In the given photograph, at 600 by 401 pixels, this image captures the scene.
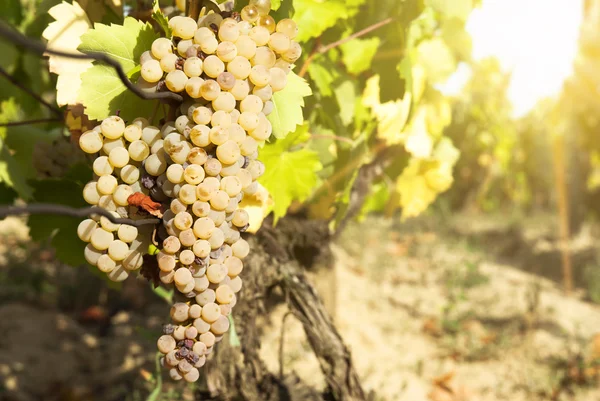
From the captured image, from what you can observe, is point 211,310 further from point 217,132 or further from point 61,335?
point 61,335

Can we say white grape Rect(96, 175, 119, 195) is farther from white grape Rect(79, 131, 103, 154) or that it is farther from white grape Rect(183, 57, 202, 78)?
white grape Rect(183, 57, 202, 78)

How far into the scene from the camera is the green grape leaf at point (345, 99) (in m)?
1.73

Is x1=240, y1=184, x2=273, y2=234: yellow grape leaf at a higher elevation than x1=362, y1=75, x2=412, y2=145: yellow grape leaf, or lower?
lower

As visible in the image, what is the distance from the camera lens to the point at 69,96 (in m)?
1.16

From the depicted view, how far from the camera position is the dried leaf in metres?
1.02

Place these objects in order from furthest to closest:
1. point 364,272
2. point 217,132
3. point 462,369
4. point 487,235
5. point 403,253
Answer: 1. point 487,235
2. point 403,253
3. point 364,272
4. point 462,369
5. point 217,132

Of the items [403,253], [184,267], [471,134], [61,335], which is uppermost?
[471,134]

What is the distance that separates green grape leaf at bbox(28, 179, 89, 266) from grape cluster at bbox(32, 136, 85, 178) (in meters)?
0.12

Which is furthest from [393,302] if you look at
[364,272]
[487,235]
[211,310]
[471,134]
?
[471,134]

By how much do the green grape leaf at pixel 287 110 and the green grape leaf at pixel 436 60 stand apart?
3.16ft

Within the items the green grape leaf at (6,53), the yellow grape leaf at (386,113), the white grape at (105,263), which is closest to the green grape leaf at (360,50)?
the yellow grape leaf at (386,113)

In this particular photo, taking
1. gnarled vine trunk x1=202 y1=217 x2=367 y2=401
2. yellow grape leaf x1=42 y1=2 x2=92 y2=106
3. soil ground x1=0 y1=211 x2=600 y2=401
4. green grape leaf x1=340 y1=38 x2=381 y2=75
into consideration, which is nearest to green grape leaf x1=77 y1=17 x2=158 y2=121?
yellow grape leaf x1=42 y1=2 x2=92 y2=106

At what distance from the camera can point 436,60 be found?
195cm

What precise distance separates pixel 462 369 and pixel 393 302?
1004 mm
